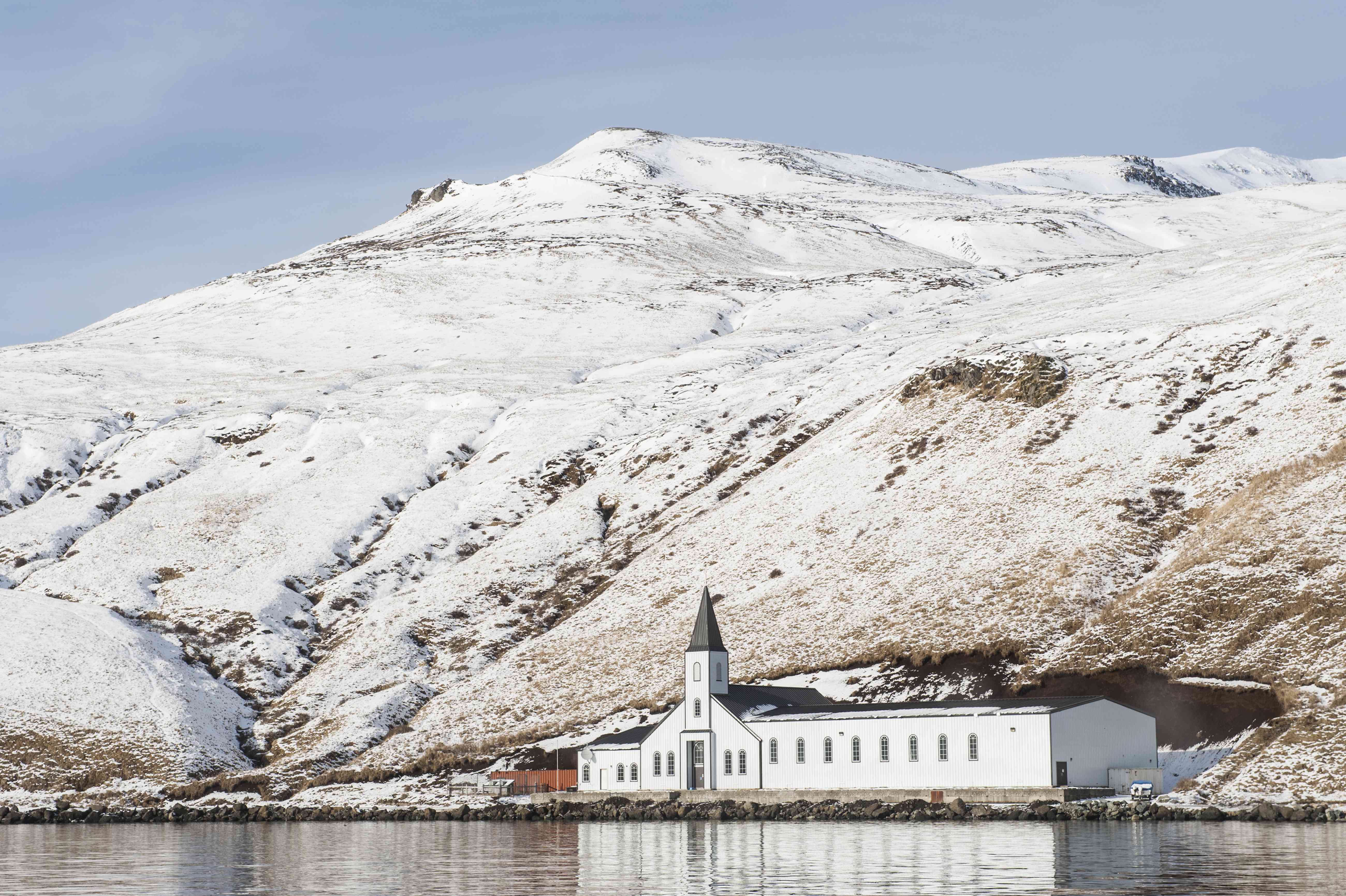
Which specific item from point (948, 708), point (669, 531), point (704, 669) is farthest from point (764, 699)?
point (669, 531)

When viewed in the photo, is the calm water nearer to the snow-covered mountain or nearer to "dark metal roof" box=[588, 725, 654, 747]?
"dark metal roof" box=[588, 725, 654, 747]

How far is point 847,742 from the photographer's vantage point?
69.4 m

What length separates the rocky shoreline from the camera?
57.0m

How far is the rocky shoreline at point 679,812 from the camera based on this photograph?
57.0m

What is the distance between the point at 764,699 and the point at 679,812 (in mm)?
9756

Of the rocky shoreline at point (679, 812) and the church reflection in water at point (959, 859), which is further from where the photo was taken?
the rocky shoreline at point (679, 812)

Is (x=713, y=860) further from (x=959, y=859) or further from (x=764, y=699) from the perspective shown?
(x=764, y=699)

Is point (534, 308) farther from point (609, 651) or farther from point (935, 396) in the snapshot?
point (609, 651)

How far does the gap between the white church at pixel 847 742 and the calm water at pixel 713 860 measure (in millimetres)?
7052

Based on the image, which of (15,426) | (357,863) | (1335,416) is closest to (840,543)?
(1335,416)

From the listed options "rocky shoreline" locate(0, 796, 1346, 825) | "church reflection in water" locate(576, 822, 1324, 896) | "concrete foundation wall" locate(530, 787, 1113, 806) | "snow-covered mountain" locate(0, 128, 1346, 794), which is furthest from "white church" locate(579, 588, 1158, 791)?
"church reflection in water" locate(576, 822, 1324, 896)

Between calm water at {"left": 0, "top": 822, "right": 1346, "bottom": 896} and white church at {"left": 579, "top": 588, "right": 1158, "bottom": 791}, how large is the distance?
7052 millimetres

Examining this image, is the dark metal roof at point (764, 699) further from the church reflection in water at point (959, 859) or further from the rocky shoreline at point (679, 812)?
the church reflection in water at point (959, 859)

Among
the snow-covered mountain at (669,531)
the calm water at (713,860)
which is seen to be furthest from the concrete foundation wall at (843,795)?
the snow-covered mountain at (669,531)
